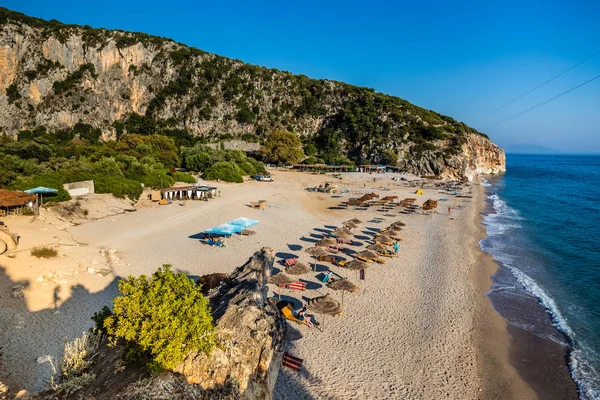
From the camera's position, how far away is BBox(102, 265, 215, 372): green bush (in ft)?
18.8

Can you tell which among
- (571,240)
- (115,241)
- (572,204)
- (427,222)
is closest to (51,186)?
(115,241)

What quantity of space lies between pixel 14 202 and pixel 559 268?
3614 cm

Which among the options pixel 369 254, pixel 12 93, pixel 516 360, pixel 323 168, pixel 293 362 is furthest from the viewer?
pixel 12 93

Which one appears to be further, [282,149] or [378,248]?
[282,149]

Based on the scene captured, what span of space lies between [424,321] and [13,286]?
675 inches

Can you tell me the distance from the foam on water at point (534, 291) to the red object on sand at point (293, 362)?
9044 millimetres

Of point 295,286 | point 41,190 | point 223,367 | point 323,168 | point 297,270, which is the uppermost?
point 323,168

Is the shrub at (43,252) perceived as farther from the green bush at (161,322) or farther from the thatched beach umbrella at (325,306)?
the thatched beach umbrella at (325,306)

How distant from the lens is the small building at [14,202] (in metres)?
21.3

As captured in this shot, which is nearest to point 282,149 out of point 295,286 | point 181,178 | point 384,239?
point 181,178

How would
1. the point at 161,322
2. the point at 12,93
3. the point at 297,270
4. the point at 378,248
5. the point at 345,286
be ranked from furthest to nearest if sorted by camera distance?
the point at 12,93, the point at 378,248, the point at 297,270, the point at 345,286, the point at 161,322

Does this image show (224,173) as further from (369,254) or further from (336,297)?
(336,297)

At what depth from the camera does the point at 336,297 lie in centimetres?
1473

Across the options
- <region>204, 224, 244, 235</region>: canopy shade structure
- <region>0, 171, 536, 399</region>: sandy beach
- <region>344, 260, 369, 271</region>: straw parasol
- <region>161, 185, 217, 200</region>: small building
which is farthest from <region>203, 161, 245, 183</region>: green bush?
<region>344, 260, 369, 271</region>: straw parasol
